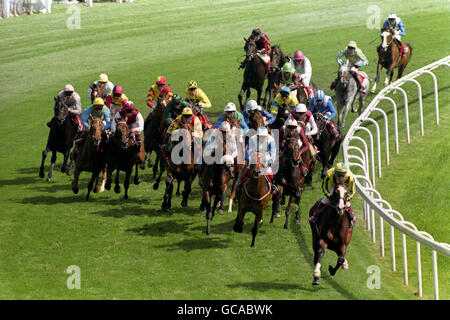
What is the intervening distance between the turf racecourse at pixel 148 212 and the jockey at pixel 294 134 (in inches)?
53.3

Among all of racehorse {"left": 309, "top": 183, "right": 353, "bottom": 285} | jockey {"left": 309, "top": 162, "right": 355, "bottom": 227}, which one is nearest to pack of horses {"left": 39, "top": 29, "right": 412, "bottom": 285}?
racehorse {"left": 309, "top": 183, "right": 353, "bottom": 285}

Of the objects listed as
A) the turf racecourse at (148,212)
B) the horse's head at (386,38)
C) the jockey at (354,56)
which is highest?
the horse's head at (386,38)

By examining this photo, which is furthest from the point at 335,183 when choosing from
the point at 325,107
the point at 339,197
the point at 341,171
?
the point at 325,107

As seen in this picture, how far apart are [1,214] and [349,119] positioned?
10161 millimetres

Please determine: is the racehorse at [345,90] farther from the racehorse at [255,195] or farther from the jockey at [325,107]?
the racehorse at [255,195]

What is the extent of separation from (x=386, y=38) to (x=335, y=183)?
1241 cm

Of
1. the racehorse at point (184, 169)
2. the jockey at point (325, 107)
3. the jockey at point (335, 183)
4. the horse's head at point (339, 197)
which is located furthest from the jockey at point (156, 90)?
the horse's head at point (339, 197)

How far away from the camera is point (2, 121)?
24.1 m

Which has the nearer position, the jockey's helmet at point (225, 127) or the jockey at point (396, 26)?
the jockey's helmet at point (225, 127)

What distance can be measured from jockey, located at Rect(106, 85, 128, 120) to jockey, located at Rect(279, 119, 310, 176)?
399 centimetres

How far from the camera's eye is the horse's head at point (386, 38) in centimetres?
2384

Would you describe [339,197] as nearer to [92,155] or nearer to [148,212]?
[148,212]

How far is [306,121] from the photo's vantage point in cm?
1667

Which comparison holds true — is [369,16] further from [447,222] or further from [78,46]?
[447,222]
